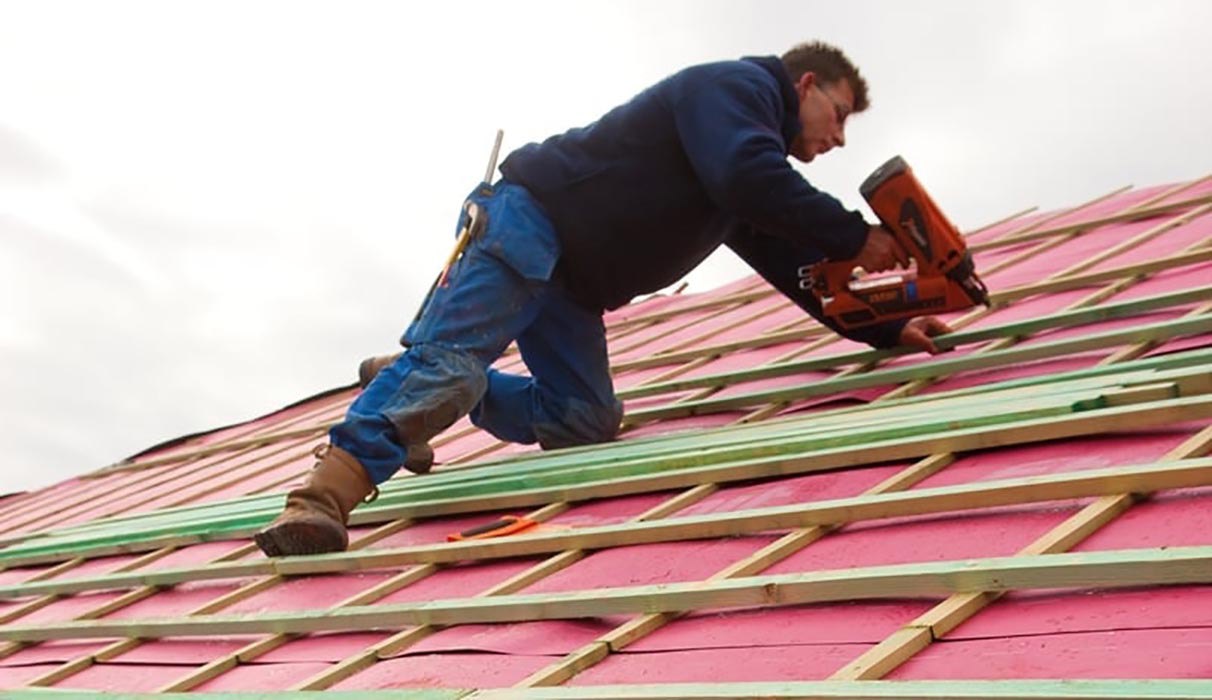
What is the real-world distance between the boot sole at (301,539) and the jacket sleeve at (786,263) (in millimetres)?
1511

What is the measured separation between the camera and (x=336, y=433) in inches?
140

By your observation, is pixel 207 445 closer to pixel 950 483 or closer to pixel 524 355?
pixel 524 355

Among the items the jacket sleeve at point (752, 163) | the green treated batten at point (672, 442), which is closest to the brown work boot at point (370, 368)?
the green treated batten at point (672, 442)

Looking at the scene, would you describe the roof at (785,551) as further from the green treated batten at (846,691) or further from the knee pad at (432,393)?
the knee pad at (432,393)

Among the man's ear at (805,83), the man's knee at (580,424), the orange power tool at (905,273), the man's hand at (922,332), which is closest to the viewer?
the orange power tool at (905,273)

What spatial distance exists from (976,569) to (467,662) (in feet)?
3.07

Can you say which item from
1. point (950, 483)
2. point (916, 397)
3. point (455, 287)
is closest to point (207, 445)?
point (455, 287)

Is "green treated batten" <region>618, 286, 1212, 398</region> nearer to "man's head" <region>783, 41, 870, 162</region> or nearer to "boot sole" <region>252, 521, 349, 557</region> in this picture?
"man's head" <region>783, 41, 870, 162</region>

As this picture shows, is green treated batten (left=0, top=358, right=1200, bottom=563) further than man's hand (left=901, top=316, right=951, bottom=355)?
→ No

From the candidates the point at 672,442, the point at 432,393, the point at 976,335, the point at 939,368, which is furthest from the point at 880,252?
the point at 432,393

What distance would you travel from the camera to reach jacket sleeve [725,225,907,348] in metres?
4.19

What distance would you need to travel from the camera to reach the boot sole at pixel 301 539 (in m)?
3.51

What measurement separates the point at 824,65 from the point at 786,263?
625 millimetres

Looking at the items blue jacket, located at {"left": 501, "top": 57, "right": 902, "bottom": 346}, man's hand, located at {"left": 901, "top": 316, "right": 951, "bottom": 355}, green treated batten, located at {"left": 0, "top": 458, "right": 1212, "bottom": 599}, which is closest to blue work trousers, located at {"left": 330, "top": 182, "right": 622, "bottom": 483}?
blue jacket, located at {"left": 501, "top": 57, "right": 902, "bottom": 346}
